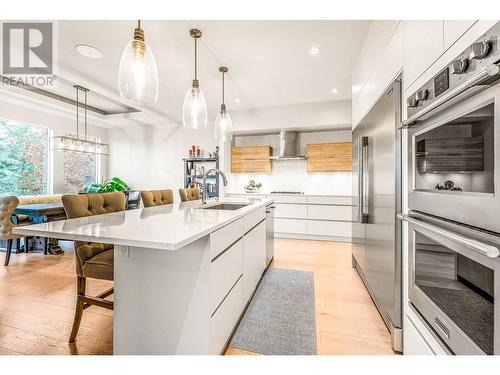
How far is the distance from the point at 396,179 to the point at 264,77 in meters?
2.65

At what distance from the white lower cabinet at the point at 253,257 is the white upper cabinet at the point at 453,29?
1.71m

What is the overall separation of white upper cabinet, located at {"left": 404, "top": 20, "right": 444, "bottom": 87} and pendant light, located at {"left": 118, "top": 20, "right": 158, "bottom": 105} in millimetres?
1578

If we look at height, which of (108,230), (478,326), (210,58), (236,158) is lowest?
(478,326)

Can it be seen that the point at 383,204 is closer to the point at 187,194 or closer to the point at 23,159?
the point at 187,194

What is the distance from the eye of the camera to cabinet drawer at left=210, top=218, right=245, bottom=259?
128 cm

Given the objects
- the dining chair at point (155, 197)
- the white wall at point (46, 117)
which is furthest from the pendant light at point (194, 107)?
the white wall at point (46, 117)

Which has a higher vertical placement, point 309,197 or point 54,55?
point 54,55

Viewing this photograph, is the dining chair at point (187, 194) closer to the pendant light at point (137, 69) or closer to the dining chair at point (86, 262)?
the dining chair at point (86, 262)

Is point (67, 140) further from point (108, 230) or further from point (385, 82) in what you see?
point (385, 82)

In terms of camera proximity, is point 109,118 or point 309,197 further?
point 109,118

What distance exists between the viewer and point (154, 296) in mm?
1295

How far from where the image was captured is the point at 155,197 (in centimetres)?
277

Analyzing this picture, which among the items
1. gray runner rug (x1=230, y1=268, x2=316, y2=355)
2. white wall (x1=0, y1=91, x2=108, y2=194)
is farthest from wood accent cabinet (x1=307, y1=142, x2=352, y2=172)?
white wall (x1=0, y1=91, x2=108, y2=194)
